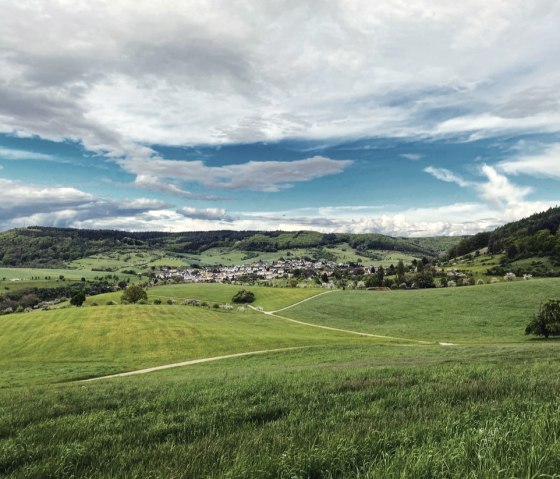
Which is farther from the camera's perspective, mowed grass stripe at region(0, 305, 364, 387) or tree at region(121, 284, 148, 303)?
tree at region(121, 284, 148, 303)

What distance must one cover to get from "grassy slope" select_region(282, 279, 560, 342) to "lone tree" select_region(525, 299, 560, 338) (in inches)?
298

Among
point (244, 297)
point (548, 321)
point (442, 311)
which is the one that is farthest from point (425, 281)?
point (548, 321)

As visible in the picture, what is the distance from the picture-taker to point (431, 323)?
291 ft

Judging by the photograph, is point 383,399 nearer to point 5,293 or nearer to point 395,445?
point 395,445

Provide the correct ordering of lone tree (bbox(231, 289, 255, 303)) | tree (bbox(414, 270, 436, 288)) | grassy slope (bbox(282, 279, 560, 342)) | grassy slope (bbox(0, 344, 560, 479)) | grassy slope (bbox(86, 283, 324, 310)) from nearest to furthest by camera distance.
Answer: grassy slope (bbox(0, 344, 560, 479)) → grassy slope (bbox(282, 279, 560, 342)) → grassy slope (bbox(86, 283, 324, 310)) → lone tree (bbox(231, 289, 255, 303)) → tree (bbox(414, 270, 436, 288))

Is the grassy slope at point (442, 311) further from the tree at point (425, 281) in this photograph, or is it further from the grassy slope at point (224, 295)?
the tree at point (425, 281)

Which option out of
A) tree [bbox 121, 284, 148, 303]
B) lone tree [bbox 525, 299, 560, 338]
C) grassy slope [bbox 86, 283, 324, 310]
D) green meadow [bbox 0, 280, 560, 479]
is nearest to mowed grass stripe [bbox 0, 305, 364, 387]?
lone tree [bbox 525, 299, 560, 338]

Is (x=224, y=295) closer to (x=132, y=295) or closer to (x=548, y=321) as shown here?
(x=132, y=295)

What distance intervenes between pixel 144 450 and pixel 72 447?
123cm

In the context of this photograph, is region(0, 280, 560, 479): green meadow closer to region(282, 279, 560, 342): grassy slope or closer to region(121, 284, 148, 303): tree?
region(282, 279, 560, 342): grassy slope

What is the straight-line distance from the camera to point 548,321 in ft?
186

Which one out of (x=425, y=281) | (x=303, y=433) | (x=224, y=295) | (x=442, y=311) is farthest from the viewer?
(x=224, y=295)

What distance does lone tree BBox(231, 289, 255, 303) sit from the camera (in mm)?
159125

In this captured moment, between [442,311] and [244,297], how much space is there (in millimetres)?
84557
